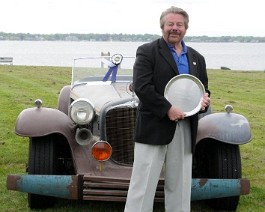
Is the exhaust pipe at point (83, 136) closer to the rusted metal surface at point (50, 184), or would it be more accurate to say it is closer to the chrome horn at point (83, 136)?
the chrome horn at point (83, 136)

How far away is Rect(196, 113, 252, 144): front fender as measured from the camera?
5.14 m

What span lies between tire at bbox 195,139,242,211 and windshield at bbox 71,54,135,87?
1.79 meters

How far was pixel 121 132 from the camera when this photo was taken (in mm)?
5262

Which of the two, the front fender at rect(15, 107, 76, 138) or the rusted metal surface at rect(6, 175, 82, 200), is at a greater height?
the front fender at rect(15, 107, 76, 138)

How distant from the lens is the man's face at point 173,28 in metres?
3.88

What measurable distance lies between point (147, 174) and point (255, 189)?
2.53 metres

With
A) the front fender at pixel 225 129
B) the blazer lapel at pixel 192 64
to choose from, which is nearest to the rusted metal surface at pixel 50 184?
the front fender at pixel 225 129

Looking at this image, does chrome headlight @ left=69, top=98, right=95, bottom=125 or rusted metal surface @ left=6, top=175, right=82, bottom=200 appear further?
chrome headlight @ left=69, top=98, right=95, bottom=125

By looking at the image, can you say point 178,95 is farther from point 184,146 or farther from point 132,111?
point 132,111

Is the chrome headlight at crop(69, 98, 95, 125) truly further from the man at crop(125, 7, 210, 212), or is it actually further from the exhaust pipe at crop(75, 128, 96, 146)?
the man at crop(125, 7, 210, 212)

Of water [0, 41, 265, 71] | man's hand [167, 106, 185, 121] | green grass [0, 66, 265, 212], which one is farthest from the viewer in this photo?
water [0, 41, 265, 71]

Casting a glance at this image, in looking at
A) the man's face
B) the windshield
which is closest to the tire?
the man's face

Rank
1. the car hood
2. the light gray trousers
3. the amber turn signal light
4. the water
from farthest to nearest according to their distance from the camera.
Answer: the water
the car hood
the amber turn signal light
the light gray trousers

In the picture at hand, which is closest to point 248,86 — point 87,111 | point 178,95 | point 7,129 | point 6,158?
point 7,129
